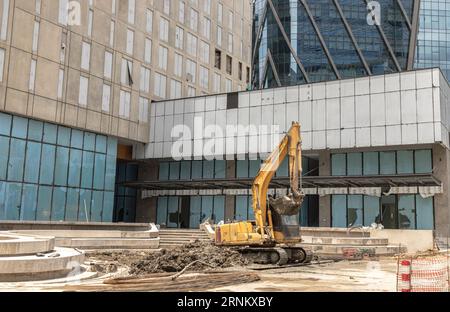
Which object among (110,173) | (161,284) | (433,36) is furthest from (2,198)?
(433,36)

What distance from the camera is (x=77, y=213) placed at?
47344mm

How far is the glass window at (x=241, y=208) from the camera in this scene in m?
54.0

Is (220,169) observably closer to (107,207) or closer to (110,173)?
(110,173)

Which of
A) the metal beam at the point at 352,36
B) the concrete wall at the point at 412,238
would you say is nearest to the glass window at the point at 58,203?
the concrete wall at the point at 412,238

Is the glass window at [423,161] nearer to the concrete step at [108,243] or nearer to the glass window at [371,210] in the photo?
the glass window at [371,210]

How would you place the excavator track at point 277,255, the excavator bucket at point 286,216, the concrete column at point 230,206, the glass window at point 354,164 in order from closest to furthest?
the excavator bucket at point 286,216 → the excavator track at point 277,255 → the glass window at point 354,164 → the concrete column at point 230,206

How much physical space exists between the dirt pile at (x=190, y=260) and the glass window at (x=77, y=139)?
25.1 meters

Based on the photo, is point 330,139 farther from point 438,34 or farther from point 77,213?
point 438,34

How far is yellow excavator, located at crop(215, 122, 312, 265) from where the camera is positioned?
82.3 ft

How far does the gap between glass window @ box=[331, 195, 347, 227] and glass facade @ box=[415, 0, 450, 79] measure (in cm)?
7831

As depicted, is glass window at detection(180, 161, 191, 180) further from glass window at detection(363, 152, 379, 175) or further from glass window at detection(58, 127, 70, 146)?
glass window at detection(363, 152, 379, 175)

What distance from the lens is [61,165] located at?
151 ft

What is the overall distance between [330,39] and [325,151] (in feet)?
246

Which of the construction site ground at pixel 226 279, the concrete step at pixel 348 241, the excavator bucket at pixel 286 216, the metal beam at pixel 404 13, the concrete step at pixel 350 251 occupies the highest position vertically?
the metal beam at pixel 404 13
